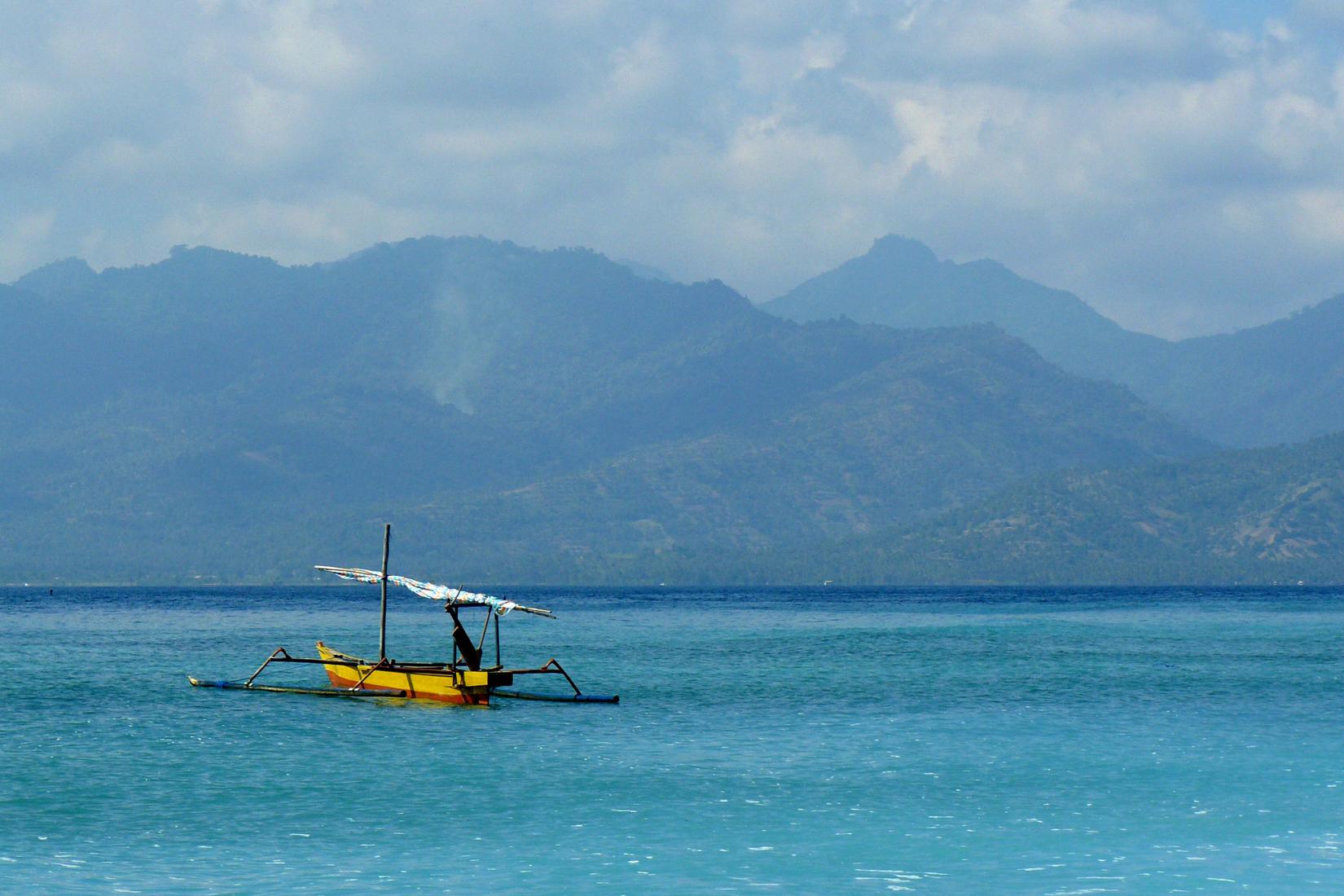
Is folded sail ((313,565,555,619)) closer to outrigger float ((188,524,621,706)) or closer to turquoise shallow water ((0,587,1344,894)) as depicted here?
outrigger float ((188,524,621,706))

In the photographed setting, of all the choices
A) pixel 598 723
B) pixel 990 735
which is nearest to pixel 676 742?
pixel 598 723

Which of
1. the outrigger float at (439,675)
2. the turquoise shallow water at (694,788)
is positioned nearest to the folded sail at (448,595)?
the outrigger float at (439,675)

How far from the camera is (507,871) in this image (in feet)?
148

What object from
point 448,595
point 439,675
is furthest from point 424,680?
point 448,595

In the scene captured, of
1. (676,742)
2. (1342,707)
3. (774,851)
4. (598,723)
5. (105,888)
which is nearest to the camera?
(105,888)

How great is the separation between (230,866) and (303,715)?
118 ft

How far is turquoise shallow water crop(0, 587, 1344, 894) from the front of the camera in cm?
4500

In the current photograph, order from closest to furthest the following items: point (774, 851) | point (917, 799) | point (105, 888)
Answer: point (105, 888), point (774, 851), point (917, 799)

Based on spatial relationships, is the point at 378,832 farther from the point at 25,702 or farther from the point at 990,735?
the point at 25,702

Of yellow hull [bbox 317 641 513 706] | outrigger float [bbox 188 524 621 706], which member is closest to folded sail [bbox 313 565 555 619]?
outrigger float [bbox 188 524 621 706]

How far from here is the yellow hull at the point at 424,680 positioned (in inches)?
3265

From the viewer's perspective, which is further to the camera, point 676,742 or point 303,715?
point 303,715

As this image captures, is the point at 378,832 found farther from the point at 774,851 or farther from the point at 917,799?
the point at 917,799

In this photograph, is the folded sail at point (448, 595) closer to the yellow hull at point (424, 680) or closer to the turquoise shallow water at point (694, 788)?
the yellow hull at point (424, 680)
